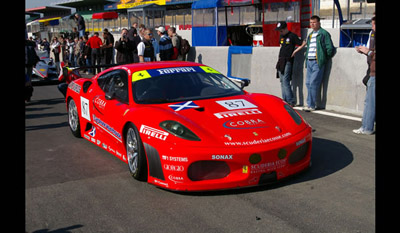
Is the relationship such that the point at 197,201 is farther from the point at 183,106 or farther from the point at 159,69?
the point at 159,69

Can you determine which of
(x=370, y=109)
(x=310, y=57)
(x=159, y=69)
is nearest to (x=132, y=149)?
(x=159, y=69)

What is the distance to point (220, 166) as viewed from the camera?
4219 millimetres

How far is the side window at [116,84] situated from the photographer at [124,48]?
8.49m

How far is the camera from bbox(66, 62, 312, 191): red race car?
4.22 m

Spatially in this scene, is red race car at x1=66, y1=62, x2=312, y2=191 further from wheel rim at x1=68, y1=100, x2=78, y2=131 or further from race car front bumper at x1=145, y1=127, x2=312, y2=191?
wheel rim at x1=68, y1=100, x2=78, y2=131

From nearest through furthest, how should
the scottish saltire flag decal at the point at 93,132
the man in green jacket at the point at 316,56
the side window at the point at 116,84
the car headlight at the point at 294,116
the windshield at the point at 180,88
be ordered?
the car headlight at the point at 294,116 → the windshield at the point at 180,88 → the side window at the point at 116,84 → the scottish saltire flag decal at the point at 93,132 → the man in green jacket at the point at 316,56

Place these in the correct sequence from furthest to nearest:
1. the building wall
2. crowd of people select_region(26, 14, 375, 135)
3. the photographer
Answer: the photographer < the building wall < crowd of people select_region(26, 14, 375, 135)

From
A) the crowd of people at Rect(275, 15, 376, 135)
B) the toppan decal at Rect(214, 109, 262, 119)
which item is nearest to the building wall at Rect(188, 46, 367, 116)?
the crowd of people at Rect(275, 15, 376, 135)

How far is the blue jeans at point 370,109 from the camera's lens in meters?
6.46

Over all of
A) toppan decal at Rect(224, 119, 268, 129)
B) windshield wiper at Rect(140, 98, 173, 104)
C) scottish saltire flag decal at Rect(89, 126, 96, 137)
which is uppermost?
windshield wiper at Rect(140, 98, 173, 104)

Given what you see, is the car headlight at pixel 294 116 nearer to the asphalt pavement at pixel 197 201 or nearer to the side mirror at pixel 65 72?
the asphalt pavement at pixel 197 201

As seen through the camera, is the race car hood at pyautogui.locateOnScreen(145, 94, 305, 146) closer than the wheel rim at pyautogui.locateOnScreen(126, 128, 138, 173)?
Yes

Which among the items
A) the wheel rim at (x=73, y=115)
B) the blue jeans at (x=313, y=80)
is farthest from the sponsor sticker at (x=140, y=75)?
the blue jeans at (x=313, y=80)
